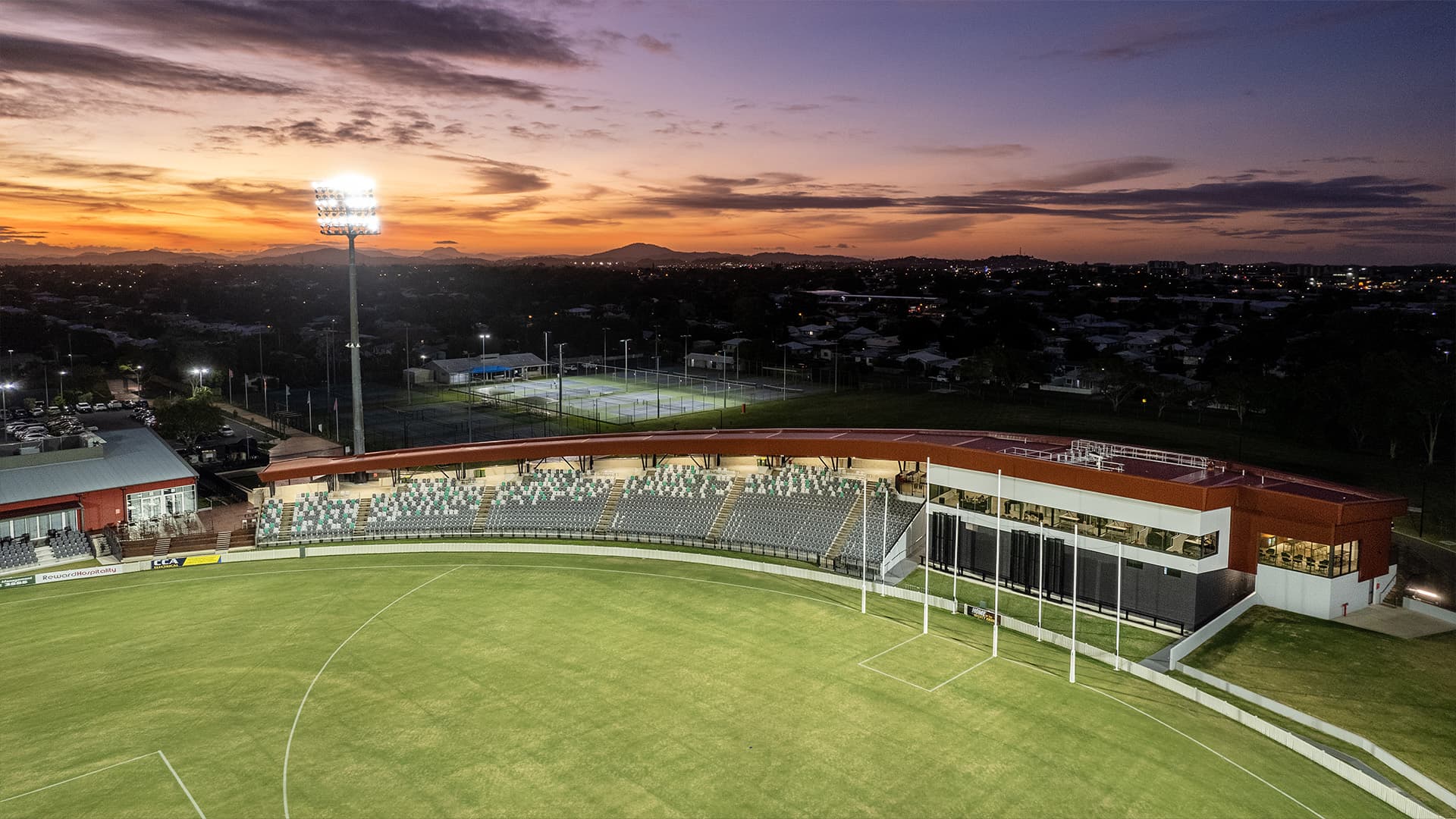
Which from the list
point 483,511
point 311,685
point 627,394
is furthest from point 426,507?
point 627,394

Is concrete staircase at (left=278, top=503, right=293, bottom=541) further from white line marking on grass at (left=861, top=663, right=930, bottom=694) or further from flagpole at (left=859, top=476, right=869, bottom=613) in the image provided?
white line marking on grass at (left=861, top=663, right=930, bottom=694)

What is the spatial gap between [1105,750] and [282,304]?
617 ft

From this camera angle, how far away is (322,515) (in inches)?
1743

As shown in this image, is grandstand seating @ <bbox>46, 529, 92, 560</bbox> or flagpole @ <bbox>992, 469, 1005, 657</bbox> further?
grandstand seating @ <bbox>46, 529, 92, 560</bbox>

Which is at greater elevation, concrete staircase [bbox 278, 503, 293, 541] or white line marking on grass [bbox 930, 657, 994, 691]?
concrete staircase [bbox 278, 503, 293, 541]

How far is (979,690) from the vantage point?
1020 inches

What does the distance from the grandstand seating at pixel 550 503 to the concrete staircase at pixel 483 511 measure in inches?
9.2

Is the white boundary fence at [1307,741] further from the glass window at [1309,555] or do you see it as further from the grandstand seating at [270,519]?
the grandstand seating at [270,519]

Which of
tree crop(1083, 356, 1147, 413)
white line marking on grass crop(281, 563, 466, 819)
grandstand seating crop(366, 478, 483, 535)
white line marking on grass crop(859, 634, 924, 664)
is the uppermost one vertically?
tree crop(1083, 356, 1147, 413)

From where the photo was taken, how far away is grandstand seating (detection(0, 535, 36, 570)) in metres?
38.8

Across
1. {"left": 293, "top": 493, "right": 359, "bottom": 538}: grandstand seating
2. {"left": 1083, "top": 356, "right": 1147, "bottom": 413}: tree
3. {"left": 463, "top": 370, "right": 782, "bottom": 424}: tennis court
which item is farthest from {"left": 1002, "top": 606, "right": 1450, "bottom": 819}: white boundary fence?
{"left": 463, "top": 370, "right": 782, "bottom": 424}: tennis court

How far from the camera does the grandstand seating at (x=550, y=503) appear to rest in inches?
1716

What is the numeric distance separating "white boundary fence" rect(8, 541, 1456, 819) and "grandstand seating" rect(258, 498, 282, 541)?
1.40 metres

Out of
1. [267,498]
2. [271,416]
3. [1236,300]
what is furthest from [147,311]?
[1236,300]
